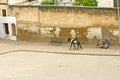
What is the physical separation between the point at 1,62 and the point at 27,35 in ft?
22.9

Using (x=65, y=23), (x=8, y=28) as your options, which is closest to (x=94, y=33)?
(x=65, y=23)

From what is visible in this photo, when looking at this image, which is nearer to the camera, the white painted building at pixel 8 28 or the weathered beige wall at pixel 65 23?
Answer: the weathered beige wall at pixel 65 23

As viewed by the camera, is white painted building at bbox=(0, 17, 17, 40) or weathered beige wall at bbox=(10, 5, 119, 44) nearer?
weathered beige wall at bbox=(10, 5, 119, 44)

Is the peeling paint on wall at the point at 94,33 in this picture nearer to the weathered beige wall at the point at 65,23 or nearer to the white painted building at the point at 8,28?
the weathered beige wall at the point at 65,23

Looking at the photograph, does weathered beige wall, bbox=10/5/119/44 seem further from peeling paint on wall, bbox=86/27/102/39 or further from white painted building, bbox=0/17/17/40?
white painted building, bbox=0/17/17/40

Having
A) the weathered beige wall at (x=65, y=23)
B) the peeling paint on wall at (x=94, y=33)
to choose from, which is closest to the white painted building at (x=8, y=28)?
the weathered beige wall at (x=65, y=23)

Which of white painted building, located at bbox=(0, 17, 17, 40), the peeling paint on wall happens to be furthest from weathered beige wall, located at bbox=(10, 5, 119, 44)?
white painted building, located at bbox=(0, 17, 17, 40)

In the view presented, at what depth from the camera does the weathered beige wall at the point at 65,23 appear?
3281cm

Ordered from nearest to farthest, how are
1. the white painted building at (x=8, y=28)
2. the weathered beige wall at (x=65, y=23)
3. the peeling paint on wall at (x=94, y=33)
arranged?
the weathered beige wall at (x=65, y=23) → the peeling paint on wall at (x=94, y=33) → the white painted building at (x=8, y=28)

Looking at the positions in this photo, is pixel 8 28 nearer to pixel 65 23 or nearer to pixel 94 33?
pixel 65 23

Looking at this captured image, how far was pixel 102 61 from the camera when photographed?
28922mm

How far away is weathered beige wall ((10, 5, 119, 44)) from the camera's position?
32.8 m

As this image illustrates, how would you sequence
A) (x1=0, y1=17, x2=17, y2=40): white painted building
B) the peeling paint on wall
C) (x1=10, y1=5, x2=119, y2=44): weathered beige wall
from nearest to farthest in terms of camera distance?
(x1=10, y1=5, x2=119, y2=44): weathered beige wall → the peeling paint on wall → (x1=0, y1=17, x2=17, y2=40): white painted building

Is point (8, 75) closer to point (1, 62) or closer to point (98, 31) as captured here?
point (1, 62)
